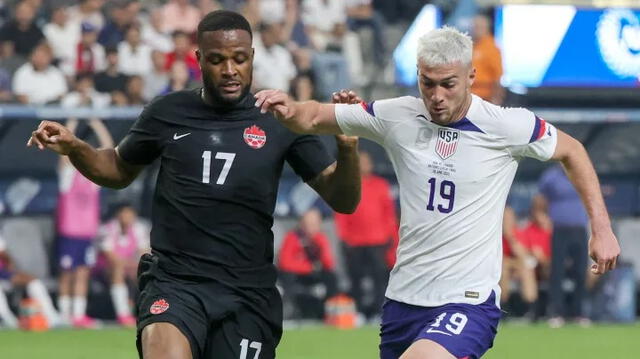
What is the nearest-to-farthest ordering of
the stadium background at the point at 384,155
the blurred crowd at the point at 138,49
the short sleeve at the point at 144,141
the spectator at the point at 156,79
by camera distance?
the short sleeve at the point at 144,141 → the stadium background at the point at 384,155 → the blurred crowd at the point at 138,49 → the spectator at the point at 156,79

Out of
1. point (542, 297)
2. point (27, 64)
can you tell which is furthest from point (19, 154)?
point (542, 297)

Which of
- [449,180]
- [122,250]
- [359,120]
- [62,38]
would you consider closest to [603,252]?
[449,180]

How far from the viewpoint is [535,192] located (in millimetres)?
17875

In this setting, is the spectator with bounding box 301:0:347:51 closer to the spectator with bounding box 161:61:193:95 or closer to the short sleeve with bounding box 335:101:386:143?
the spectator with bounding box 161:61:193:95

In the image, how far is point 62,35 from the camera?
1736 cm

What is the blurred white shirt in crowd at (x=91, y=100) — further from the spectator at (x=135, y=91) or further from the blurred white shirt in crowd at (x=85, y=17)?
the blurred white shirt in crowd at (x=85, y=17)

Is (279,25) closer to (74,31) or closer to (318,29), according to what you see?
(318,29)

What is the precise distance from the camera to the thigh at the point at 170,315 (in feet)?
21.6

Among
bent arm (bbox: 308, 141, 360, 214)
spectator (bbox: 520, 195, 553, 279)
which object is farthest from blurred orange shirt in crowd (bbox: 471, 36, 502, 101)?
bent arm (bbox: 308, 141, 360, 214)

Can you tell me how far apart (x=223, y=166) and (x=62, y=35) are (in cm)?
1081

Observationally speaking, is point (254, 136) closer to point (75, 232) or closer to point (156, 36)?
point (75, 232)

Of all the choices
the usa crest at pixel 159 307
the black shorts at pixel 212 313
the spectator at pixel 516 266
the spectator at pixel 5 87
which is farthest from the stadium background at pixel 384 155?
the usa crest at pixel 159 307

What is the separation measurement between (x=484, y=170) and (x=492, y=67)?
11064mm

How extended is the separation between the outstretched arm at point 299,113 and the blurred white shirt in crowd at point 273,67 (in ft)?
34.1
